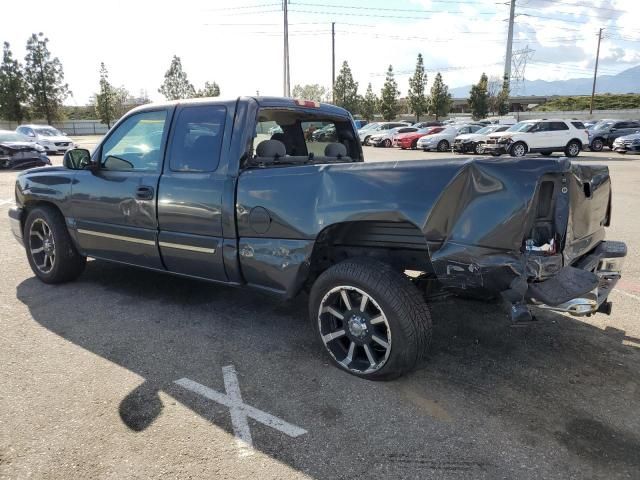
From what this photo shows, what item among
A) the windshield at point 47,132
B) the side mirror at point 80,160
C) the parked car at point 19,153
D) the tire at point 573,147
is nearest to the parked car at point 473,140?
the tire at point 573,147

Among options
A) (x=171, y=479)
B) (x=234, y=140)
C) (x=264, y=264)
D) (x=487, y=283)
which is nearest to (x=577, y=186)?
(x=487, y=283)

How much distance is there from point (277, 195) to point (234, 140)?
66cm

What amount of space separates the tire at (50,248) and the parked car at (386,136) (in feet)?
96.5

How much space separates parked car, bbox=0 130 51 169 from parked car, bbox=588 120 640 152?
27.6 metres

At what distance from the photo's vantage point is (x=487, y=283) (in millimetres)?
2768

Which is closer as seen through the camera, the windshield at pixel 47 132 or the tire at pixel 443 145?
the windshield at pixel 47 132

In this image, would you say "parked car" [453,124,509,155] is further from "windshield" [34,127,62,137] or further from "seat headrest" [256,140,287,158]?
"seat headrest" [256,140,287,158]

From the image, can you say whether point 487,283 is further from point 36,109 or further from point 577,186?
point 36,109

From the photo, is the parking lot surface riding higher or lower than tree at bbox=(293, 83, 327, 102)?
lower

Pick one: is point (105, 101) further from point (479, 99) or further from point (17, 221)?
point (17, 221)

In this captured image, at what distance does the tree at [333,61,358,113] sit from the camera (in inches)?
2458

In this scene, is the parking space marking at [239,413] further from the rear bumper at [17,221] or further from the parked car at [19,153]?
the parked car at [19,153]

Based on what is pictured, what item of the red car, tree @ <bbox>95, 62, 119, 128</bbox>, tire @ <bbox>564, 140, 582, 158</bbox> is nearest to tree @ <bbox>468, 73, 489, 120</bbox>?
the red car

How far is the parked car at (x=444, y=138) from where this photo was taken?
28812 mm
